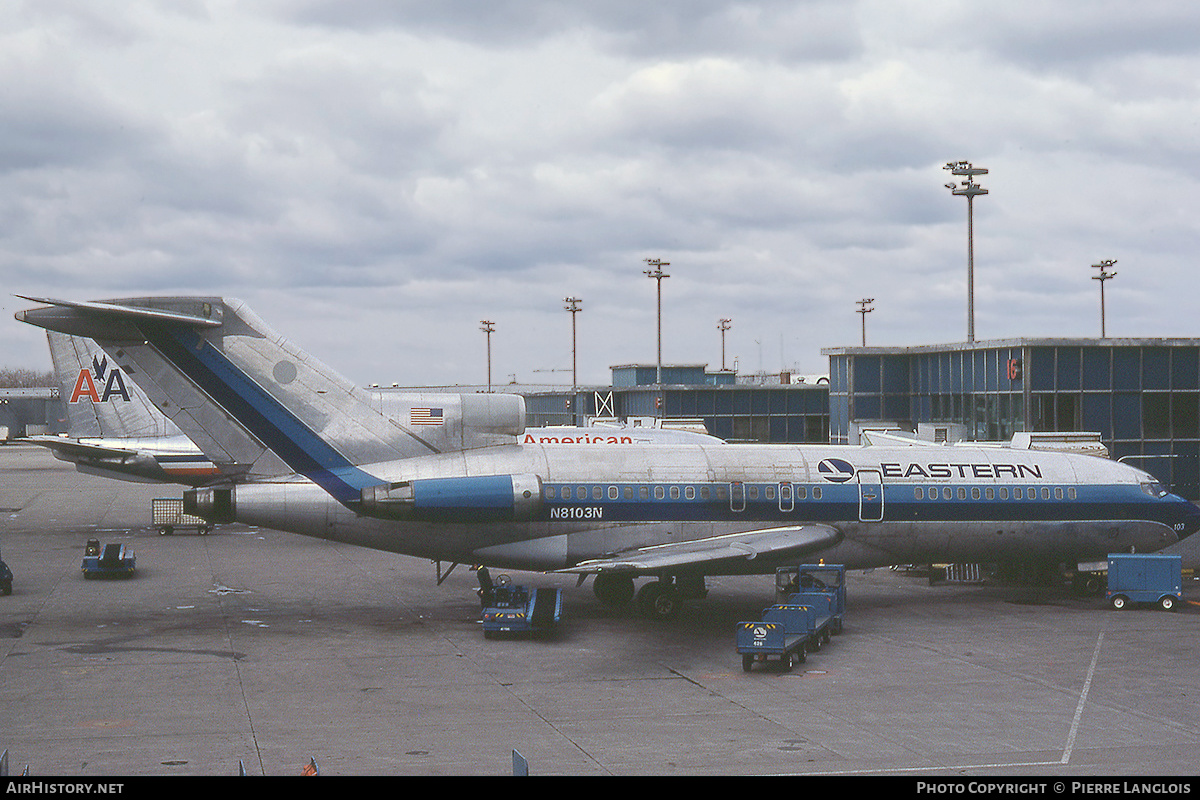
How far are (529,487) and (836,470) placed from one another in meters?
8.11

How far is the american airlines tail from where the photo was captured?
962 inches

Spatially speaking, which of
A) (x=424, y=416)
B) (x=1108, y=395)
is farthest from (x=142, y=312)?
(x=1108, y=395)

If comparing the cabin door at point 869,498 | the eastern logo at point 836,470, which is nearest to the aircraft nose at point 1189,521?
the cabin door at point 869,498

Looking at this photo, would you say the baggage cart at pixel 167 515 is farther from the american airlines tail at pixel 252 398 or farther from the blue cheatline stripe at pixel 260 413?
the blue cheatline stripe at pixel 260 413

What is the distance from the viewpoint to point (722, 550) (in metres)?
24.7

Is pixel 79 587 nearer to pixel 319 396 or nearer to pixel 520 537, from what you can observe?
pixel 319 396

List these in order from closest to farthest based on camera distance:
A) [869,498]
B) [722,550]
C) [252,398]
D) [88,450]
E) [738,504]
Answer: [722,550] < [252,398] < [738,504] < [869,498] < [88,450]

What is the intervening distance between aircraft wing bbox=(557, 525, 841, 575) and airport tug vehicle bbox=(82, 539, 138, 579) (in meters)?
15.6

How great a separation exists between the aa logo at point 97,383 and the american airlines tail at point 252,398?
961 inches

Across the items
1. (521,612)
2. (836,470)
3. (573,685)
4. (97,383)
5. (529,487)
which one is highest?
(97,383)

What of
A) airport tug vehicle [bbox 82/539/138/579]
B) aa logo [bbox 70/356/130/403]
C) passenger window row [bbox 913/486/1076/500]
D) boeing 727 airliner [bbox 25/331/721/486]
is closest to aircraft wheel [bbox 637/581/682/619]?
passenger window row [bbox 913/486/1076/500]

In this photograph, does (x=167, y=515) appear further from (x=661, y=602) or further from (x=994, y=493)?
(x=994, y=493)

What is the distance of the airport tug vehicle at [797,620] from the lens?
20656mm
